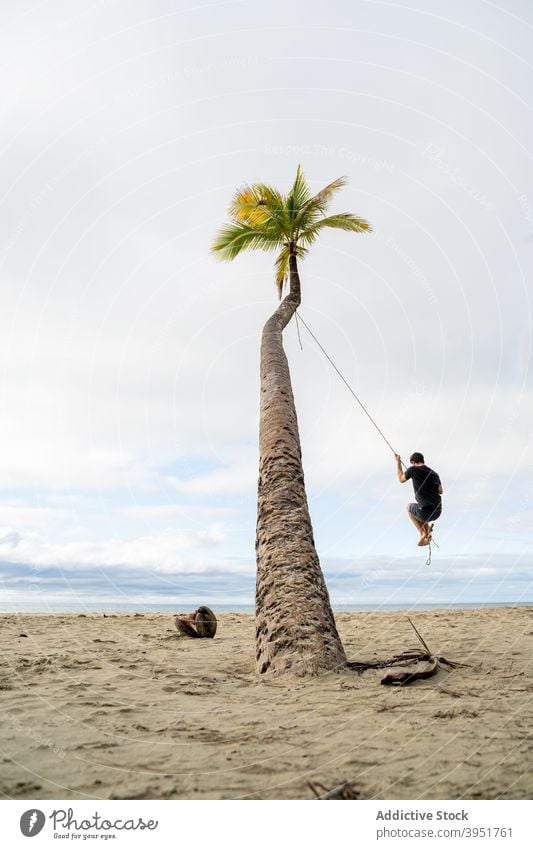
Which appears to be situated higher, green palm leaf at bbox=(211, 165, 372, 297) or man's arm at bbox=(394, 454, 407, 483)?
green palm leaf at bbox=(211, 165, 372, 297)

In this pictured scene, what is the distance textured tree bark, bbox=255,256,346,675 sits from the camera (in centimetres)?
616

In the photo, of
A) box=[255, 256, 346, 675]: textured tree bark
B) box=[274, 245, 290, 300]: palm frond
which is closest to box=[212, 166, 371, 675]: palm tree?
box=[255, 256, 346, 675]: textured tree bark

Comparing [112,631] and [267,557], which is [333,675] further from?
[112,631]

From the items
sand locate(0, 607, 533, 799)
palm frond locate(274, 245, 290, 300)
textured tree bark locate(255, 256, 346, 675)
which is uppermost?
palm frond locate(274, 245, 290, 300)

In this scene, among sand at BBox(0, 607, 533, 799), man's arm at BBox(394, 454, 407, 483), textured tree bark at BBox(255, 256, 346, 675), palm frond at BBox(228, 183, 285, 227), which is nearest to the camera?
sand at BBox(0, 607, 533, 799)

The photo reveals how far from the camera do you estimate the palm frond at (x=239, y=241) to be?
12852 mm

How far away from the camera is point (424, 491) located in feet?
28.0

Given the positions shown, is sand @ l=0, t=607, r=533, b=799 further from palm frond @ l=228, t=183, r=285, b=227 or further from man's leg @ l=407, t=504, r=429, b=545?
palm frond @ l=228, t=183, r=285, b=227

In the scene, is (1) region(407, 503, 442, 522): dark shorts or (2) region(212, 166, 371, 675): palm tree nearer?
(2) region(212, 166, 371, 675): palm tree

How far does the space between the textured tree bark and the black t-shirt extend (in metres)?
2.00

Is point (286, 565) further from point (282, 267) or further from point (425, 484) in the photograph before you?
point (282, 267)

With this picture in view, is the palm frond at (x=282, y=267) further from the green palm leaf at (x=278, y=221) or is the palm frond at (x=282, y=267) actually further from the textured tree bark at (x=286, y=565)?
the textured tree bark at (x=286, y=565)

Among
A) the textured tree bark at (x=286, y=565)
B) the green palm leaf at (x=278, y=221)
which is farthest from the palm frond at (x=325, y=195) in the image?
the textured tree bark at (x=286, y=565)

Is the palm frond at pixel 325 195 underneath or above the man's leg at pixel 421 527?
above
